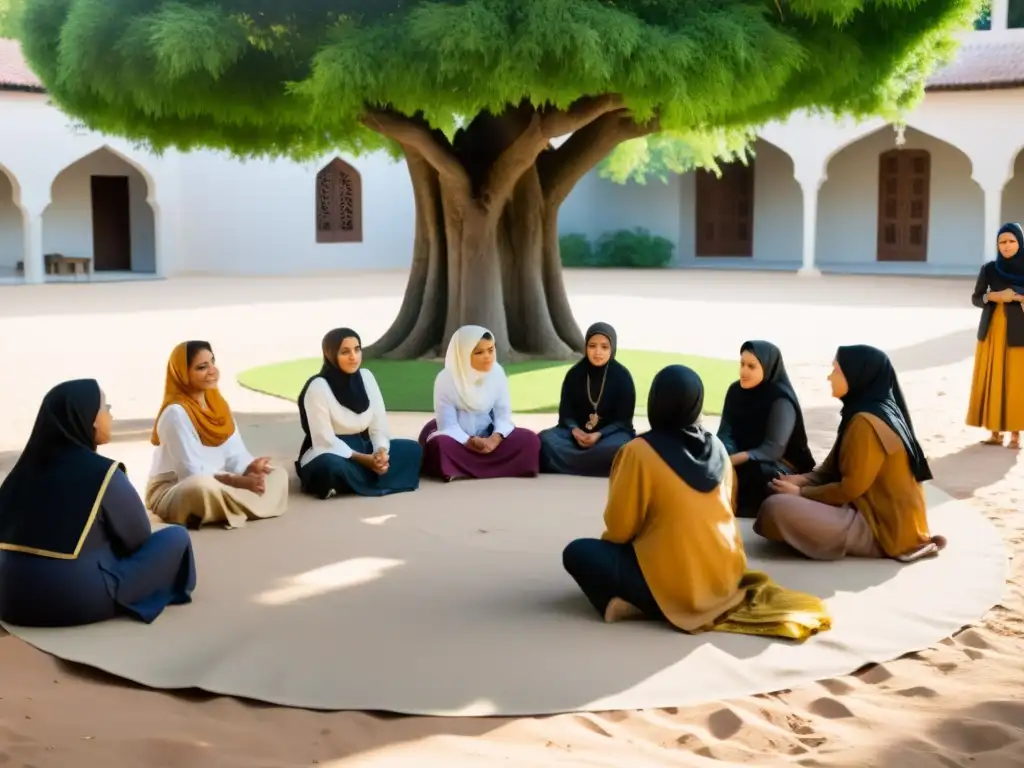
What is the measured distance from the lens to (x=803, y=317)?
16.6m

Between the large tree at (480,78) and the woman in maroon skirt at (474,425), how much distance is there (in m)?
2.22

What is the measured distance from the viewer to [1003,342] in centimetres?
775

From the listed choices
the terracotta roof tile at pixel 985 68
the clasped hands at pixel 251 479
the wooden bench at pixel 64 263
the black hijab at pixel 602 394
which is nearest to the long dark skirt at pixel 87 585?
the clasped hands at pixel 251 479

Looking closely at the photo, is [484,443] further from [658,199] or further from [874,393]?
[658,199]

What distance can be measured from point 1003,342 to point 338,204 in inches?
822

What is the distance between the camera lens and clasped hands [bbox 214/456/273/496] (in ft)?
18.9

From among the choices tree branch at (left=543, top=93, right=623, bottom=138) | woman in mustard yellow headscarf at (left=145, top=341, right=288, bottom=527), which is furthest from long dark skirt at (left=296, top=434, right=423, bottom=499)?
tree branch at (left=543, top=93, right=623, bottom=138)

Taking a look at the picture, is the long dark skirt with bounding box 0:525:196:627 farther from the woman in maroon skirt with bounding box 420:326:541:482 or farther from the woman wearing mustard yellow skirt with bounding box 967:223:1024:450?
the woman wearing mustard yellow skirt with bounding box 967:223:1024:450

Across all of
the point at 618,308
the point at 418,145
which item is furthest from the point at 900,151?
the point at 418,145

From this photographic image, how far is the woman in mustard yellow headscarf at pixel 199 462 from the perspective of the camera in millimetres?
5648

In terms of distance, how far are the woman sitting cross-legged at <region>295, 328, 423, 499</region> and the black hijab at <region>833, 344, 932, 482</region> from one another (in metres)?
2.39

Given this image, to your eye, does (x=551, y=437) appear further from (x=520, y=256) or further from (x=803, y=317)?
(x=803, y=317)

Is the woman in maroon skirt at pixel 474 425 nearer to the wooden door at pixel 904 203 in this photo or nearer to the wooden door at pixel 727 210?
the wooden door at pixel 904 203

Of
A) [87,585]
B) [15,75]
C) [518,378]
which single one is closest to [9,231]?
[15,75]
